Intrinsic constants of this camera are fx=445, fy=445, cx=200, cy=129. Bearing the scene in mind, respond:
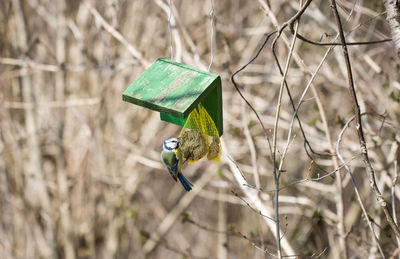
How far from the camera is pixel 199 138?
260 centimetres

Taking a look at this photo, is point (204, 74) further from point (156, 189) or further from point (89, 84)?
point (156, 189)

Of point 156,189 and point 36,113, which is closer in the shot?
point 36,113

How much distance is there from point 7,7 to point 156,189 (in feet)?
16.4

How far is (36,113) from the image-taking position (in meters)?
6.08

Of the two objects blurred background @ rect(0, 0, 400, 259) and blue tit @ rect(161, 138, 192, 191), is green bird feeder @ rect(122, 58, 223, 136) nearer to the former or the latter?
blue tit @ rect(161, 138, 192, 191)

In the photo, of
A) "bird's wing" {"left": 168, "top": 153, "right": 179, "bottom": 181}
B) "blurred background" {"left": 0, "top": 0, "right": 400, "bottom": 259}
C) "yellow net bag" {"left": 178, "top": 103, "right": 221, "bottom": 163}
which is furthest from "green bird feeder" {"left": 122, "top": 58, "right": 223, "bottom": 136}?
"blurred background" {"left": 0, "top": 0, "right": 400, "bottom": 259}

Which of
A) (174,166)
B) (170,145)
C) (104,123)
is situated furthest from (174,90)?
(104,123)

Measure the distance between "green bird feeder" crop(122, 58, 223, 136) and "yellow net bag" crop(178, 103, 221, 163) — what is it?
109 mm

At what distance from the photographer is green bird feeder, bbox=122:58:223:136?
2.25m

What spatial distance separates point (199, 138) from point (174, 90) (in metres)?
0.38

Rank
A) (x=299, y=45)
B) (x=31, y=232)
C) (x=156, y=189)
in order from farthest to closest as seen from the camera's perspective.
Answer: (x=156, y=189) < (x=31, y=232) < (x=299, y=45)

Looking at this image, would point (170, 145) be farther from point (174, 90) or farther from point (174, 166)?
point (174, 90)

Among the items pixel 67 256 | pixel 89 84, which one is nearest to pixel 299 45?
pixel 89 84

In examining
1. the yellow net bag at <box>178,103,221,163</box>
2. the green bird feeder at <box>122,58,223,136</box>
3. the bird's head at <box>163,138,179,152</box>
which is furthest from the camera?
the yellow net bag at <box>178,103,221,163</box>
